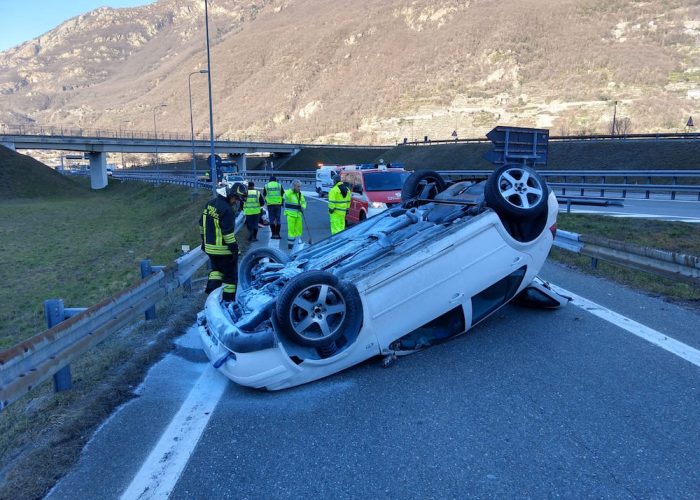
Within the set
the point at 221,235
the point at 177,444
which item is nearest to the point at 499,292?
the point at 177,444

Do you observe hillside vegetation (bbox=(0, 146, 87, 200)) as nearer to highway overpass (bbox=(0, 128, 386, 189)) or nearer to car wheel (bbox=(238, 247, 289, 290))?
highway overpass (bbox=(0, 128, 386, 189))

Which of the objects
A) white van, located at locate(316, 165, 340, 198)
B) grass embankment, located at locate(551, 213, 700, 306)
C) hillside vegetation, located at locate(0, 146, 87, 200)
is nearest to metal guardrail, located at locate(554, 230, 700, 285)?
grass embankment, located at locate(551, 213, 700, 306)

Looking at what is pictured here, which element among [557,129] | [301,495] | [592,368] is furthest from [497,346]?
[557,129]

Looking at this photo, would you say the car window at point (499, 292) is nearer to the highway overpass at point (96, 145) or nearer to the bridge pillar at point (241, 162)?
the highway overpass at point (96, 145)

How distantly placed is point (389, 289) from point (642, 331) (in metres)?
2.89

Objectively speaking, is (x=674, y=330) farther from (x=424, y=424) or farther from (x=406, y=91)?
(x=406, y=91)

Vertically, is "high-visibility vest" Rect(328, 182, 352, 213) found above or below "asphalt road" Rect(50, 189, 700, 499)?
above

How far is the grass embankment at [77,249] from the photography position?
13641 mm

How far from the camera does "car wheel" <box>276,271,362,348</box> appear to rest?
175 inches

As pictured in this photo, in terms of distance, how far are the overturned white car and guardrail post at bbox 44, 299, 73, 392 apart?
1.16 m

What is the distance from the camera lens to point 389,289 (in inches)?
186

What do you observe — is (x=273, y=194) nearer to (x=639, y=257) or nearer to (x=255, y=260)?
(x=255, y=260)

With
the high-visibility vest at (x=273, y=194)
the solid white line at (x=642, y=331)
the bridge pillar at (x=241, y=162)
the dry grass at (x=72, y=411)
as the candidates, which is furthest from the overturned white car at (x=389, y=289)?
the bridge pillar at (x=241, y=162)

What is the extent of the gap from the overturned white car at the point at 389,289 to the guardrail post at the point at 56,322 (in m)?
1.16
